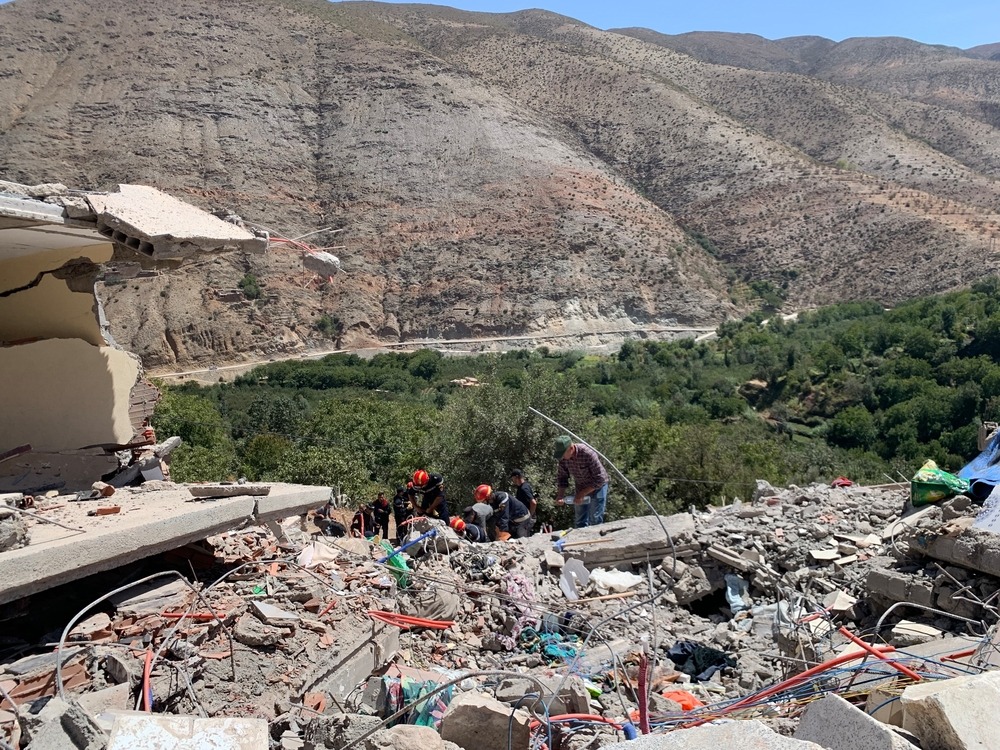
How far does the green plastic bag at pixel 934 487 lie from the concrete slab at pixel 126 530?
5.16m

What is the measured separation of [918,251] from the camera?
50.3 m

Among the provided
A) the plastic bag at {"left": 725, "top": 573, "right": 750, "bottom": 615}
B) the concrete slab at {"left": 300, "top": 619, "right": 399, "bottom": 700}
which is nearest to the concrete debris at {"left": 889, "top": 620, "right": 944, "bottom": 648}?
the plastic bag at {"left": 725, "top": 573, "right": 750, "bottom": 615}

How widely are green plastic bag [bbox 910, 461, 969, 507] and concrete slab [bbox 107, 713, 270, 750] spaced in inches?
246

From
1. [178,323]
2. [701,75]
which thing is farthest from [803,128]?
[178,323]

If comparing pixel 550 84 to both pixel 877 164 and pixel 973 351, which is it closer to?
pixel 877 164

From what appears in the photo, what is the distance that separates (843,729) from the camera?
2709mm

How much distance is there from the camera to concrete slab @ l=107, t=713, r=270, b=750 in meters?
2.70

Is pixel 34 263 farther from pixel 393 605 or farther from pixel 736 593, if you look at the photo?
pixel 736 593

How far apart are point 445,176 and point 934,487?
172ft

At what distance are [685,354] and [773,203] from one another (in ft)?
64.6

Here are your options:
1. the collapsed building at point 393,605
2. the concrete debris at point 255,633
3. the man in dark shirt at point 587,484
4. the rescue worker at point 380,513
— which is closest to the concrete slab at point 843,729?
the collapsed building at point 393,605

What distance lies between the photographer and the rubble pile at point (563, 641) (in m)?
3.16

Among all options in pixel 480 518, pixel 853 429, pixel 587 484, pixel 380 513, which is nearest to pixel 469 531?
pixel 480 518

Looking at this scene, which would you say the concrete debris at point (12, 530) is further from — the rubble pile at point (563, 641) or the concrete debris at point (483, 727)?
the concrete debris at point (483, 727)
